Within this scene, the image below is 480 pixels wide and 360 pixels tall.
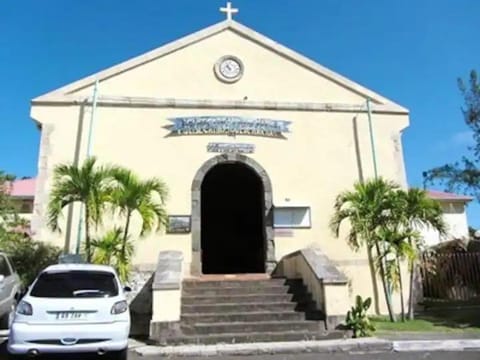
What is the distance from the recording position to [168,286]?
9.52 meters

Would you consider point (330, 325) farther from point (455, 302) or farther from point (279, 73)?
point (279, 73)

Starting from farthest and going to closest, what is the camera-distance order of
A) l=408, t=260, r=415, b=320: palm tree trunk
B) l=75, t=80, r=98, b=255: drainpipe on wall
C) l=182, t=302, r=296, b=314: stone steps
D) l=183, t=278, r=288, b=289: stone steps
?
l=75, t=80, r=98, b=255: drainpipe on wall
l=408, t=260, r=415, b=320: palm tree trunk
l=183, t=278, r=288, b=289: stone steps
l=182, t=302, r=296, b=314: stone steps

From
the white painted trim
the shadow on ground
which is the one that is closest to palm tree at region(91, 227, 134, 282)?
the white painted trim

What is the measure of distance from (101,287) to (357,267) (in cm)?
814

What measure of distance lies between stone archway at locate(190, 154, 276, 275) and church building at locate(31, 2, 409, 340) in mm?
30

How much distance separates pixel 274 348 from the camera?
336 inches

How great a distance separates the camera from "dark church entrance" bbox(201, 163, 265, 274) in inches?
699

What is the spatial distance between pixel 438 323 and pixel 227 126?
303 inches

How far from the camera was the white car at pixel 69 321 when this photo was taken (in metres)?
6.58

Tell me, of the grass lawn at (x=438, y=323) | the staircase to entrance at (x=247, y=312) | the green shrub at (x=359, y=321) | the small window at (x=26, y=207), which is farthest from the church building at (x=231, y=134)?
the small window at (x=26, y=207)

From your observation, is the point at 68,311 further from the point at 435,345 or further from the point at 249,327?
the point at 435,345

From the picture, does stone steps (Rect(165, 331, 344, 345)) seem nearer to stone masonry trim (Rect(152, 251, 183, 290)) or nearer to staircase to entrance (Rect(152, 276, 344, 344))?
staircase to entrance (Rect(152, 276, 344, 344))

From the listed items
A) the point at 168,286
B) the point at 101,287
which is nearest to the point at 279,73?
the point at 168,286

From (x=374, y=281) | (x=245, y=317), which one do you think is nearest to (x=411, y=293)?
(x=374, y=281)
